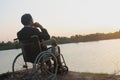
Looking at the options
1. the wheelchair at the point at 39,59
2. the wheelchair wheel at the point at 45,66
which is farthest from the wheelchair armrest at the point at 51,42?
the wheelchair wheel at the point at 45,66

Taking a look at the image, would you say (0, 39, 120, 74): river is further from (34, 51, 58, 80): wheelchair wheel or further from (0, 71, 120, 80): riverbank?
(34, 51, 58, 80): wheelchair wheel

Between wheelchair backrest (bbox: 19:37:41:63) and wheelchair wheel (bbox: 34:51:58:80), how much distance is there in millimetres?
163

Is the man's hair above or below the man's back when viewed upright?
above

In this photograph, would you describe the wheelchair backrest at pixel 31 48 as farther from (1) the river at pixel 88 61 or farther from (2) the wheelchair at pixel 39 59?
(1) the river at pixel 88 61

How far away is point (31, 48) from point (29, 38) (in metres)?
0.21

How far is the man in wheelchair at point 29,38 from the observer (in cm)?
794

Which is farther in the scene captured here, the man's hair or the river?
the river

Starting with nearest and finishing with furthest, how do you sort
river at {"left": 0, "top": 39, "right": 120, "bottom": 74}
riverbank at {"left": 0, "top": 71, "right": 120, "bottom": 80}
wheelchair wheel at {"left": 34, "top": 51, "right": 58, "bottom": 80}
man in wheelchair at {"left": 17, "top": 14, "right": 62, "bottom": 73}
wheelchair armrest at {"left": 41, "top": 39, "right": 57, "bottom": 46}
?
wheelchair wheel at {"left": 34, "top": 51, "right": 58, "bottom": 80} < man in wheelchair at {"left": 17, "top": 14, "right": 62, "bottom": 73} < wheelchair armrest at {"left": 41, "top": 39, "right": 57, "bottom": 46} < riverbank at {"left": 0, "top": 71, "right": 120, "bottom": 80} < river at {"left": 0, "top": 39, "right": 120, "bottom": 74}

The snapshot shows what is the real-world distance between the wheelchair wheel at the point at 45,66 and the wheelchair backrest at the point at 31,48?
0.16m

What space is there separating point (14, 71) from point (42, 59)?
4.65 feet

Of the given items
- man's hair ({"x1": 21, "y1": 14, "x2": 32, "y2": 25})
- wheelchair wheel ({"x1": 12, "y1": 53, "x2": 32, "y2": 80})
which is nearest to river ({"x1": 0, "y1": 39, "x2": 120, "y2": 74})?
wheelchair wheel ({"x1": 12, "y1": 53, "x2": 32, "y2": 80})

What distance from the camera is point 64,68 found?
8.92 meters

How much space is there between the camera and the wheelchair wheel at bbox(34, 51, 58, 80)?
7.83 m

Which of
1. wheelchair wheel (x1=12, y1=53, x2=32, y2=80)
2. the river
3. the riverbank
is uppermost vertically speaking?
wheelchair wheel (x1=12, y1=53, x2=32, y2=80)
